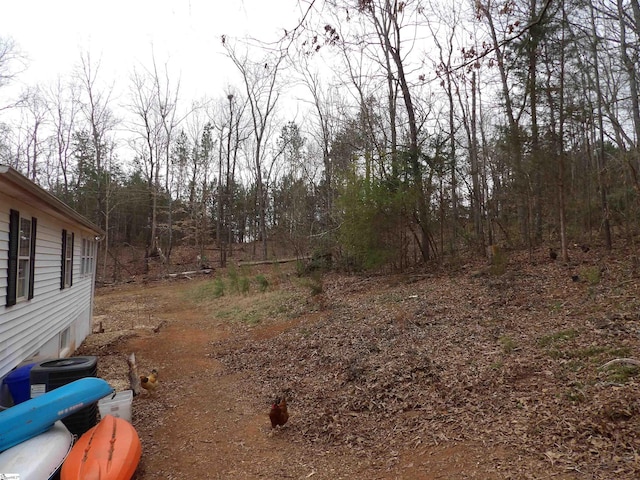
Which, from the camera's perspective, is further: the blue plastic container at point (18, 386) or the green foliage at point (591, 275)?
the green foliage at point (591, 275)

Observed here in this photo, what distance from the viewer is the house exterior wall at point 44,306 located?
198 inches

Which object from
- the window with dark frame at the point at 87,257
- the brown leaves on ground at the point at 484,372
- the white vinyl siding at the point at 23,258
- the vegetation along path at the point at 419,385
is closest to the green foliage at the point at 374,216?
the vegetation along path at the point at 419,385

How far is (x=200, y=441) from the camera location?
4.66 m

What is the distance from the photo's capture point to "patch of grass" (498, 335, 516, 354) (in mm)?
5549

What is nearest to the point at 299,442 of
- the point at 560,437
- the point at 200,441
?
the point at 200,441

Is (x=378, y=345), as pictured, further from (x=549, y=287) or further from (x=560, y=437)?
(x=549, y=287)

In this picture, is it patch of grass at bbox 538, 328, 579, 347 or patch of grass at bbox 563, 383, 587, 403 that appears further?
patch of grass at bbox 538, 328, 579, 347

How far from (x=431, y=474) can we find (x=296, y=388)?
2.88 metres

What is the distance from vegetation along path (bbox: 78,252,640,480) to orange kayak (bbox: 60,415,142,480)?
0.44 metres

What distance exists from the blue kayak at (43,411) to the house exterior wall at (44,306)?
5.52 feet

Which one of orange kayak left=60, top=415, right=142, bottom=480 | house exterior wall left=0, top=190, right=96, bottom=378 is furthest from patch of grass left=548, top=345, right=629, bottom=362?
house exterior wall left=0, top=190, right=96, bottom=378

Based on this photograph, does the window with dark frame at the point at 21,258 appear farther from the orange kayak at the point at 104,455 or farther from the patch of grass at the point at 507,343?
the patch of grass at the point at 507,343

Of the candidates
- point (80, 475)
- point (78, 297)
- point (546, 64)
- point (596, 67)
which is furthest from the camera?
point (596, 67)

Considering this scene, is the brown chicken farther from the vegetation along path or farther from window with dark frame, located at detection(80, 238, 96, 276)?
window with dark frame, located at detection(80, 238, 96, 276)
